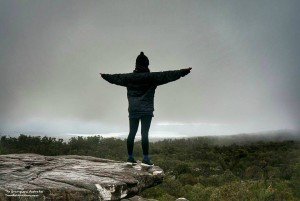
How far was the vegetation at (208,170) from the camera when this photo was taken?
34.1 metres

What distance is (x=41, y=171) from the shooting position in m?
11.0

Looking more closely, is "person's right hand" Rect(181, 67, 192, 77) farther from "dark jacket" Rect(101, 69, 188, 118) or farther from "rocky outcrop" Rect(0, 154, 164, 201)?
"rocky outcrop" Rect(0, 154, 164, 201)

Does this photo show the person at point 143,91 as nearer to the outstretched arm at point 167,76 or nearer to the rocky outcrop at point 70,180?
the outstretched arm at point 167,76

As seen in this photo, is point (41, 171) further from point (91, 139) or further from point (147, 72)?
point (91, 139)

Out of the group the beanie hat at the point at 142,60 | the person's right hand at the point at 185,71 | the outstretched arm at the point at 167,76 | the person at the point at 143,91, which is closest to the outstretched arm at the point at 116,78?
the person at the point at 143,91

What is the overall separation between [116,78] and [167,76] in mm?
1512

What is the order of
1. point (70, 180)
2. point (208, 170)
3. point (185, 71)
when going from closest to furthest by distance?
point (70, 180), point (185, 71), point (208, 170)

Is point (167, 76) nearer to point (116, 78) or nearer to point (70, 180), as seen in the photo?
point (116, 78)

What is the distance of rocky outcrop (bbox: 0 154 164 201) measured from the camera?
912 centimetres

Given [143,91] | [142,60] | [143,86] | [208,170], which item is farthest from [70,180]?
[208,170]

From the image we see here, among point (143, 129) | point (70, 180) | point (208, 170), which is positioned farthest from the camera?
point (208, 170)

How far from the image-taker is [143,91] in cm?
1062

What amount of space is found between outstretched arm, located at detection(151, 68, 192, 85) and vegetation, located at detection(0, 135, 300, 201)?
21.5m

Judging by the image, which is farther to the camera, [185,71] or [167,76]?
[167,76]
